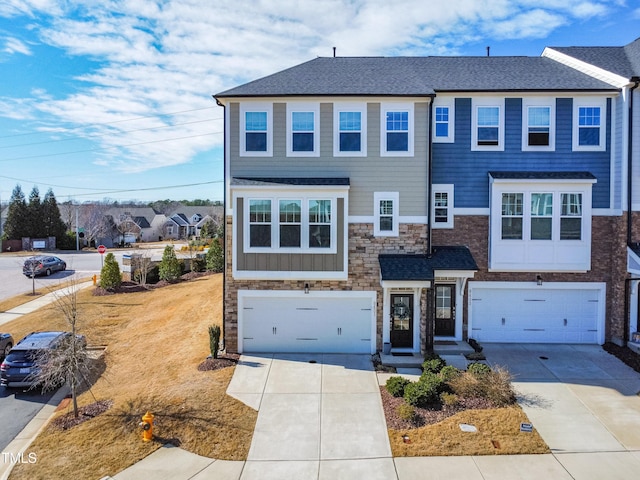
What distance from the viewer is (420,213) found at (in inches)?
530

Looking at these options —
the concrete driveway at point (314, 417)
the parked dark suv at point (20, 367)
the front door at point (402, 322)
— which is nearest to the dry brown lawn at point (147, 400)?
the concrete driveway at point (314, 417)

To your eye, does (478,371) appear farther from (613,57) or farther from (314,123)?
(613,57)

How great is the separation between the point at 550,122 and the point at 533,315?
22.7 feet

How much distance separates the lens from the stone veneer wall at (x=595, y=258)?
1385 centimetres

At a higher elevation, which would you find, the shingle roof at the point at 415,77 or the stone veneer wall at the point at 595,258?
the shingle roof at the point at 415,77

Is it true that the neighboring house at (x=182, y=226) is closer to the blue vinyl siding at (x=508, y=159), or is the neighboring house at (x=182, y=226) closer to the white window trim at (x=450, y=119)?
the white window trim at (x=450, y=119)

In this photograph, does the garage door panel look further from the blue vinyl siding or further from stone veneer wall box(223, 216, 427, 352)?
the blue vinyl siding

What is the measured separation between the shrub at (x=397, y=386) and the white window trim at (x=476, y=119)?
27.8 ft

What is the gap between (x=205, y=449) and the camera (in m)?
8.41

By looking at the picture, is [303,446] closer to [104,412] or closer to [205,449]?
[205,449]

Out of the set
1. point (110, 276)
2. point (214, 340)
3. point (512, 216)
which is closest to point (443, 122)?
point (512, 216)

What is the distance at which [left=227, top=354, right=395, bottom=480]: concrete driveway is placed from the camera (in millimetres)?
7945

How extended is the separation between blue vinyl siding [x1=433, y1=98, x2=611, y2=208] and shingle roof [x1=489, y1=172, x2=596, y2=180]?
0.74 feet

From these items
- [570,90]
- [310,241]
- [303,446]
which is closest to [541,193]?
[570,90]
